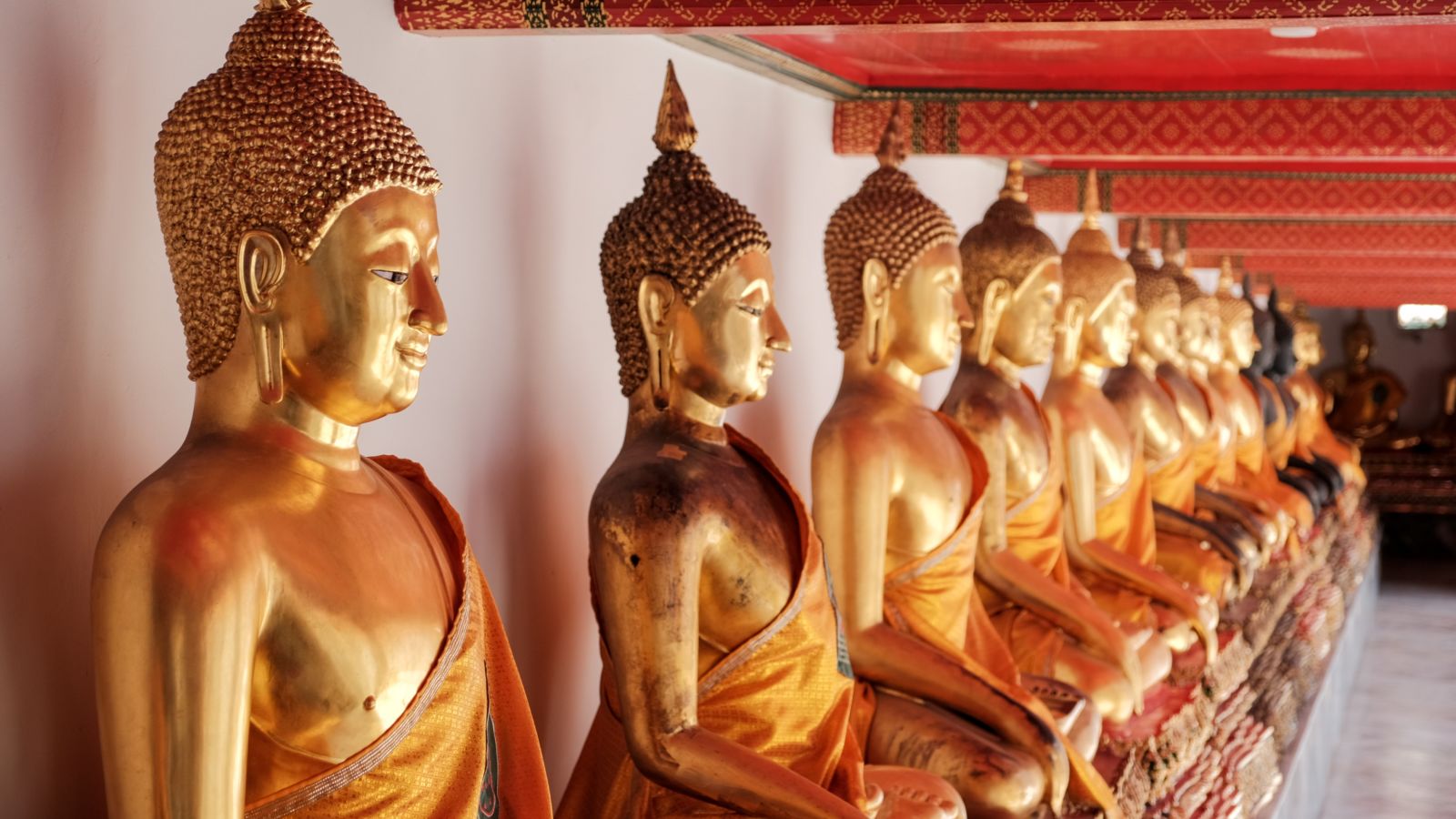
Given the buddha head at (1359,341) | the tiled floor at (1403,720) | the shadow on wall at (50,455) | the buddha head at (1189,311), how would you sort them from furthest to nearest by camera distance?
the buddha head at (1359,341) → the tiled floor at (1403,720) → the buddha head at (1189,311) → the shadow on wall at (50,455)

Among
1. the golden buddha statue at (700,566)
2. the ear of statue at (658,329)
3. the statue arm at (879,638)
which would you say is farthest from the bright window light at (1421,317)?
the ear of statue at (658,329)

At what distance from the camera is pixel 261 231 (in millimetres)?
2055

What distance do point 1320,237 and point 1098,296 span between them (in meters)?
4.06

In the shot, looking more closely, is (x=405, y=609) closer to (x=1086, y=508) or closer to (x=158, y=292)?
(x=158, y=292)

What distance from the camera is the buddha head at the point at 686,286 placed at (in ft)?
9.63

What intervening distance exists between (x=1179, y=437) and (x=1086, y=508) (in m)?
1.43

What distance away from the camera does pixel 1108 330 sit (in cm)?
542

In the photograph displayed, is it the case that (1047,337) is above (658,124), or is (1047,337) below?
below

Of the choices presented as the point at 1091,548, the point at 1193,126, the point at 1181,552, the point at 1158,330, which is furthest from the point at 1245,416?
the point at 1193,126

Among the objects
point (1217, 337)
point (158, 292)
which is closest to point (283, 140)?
point (158, 292)

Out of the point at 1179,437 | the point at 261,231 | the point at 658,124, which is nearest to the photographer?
the point at 261,231

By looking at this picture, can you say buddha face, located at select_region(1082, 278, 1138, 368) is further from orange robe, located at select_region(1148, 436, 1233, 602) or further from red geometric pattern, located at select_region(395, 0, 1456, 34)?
red geometric pattern, located at select_region(395, 0, 1456, 34)

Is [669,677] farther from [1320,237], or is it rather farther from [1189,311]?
[1320,237]

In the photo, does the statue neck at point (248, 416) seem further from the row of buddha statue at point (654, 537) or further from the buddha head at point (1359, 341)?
the buddha head at point (1359, 341)
